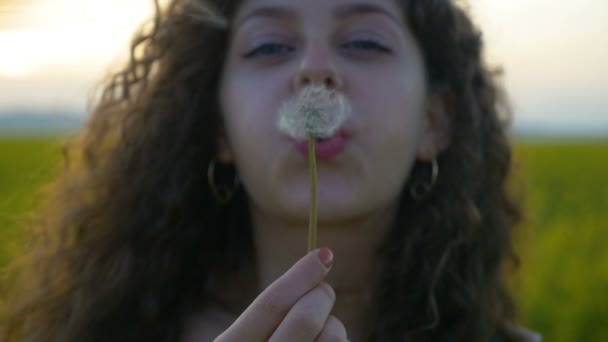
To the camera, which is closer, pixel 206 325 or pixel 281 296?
pixel 281 296

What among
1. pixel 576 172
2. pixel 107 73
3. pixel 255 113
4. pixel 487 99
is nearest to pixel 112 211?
pixel 107 73

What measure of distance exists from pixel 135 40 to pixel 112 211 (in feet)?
1.52

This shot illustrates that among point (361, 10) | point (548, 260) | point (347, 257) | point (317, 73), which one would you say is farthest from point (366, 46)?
point (548, 260)

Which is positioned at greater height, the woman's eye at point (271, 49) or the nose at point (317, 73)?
the woman's eye at point (271, 49)

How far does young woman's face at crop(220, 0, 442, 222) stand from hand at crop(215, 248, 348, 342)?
1.52 ft

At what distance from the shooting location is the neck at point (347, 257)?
2166 millimetres

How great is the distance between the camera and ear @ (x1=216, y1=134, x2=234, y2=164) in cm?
221

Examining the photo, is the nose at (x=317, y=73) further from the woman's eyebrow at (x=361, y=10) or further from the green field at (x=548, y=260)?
the green field at (x=548, y=260)

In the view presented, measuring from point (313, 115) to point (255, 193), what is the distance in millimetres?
521

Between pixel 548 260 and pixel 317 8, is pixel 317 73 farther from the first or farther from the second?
pixel 548 260

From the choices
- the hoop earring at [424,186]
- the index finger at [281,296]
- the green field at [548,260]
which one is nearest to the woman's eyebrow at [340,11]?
the hoop earring at [424,186]

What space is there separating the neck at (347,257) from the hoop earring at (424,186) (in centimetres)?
8

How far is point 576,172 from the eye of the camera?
18.4m

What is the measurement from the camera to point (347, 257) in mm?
2186
